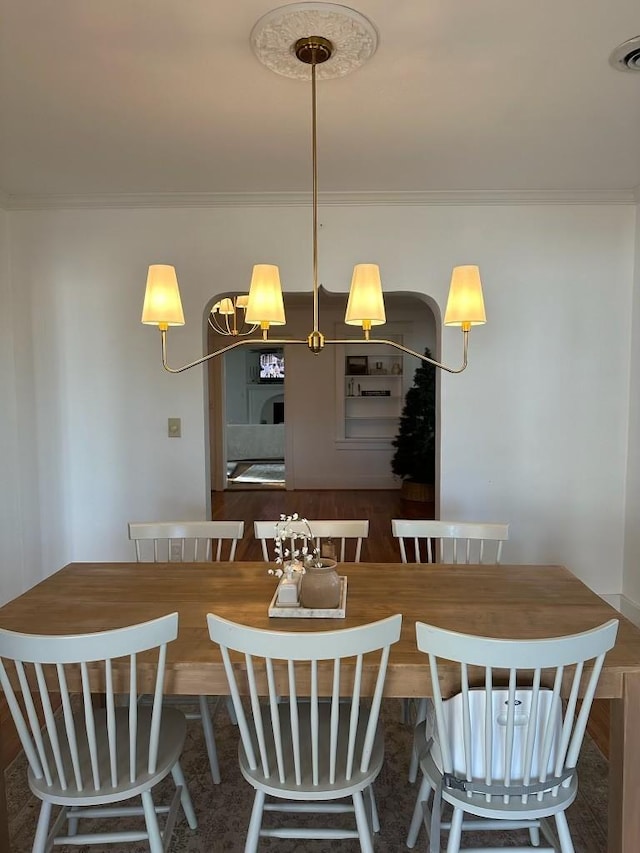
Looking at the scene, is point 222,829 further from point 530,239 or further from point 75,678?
point 530,239

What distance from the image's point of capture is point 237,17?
172 cm

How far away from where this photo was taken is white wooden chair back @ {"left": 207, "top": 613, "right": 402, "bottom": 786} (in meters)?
1.37

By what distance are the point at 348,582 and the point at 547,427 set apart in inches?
76.5

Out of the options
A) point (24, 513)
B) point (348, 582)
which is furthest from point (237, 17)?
point (24, 513)

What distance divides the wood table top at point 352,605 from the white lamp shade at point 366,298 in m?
0.94

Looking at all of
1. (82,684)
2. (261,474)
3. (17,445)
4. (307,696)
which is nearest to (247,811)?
(307,696)

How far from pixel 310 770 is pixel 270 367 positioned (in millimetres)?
9904

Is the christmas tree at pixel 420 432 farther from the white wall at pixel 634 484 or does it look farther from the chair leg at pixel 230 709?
the chair leg at pixel 230 709

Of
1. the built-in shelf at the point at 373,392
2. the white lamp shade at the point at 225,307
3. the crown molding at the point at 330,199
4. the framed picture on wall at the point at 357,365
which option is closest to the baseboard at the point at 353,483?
the built-in shelf at the point at 373,392

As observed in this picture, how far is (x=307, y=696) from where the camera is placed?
1522 millimetres

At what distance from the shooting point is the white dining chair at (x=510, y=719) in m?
1.35

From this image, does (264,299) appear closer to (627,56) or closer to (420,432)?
(627,56)

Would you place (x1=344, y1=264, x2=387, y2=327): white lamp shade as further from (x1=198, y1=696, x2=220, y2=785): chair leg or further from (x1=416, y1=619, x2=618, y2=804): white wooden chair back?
(x1=198, y1=696, x2=220, y2=785): chair leg

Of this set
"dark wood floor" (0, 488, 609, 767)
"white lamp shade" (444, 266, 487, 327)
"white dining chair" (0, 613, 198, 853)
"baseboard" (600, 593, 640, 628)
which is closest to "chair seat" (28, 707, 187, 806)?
"white dining chair" (0, 613, 198, 853)
